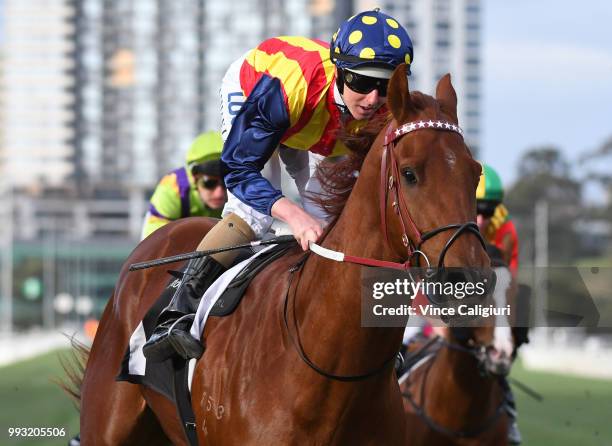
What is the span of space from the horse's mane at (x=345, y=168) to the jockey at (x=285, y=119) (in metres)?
0.09

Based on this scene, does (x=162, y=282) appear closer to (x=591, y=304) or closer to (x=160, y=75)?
(x=591, y=304)

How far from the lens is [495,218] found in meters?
6.99

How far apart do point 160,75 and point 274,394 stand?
345 feet

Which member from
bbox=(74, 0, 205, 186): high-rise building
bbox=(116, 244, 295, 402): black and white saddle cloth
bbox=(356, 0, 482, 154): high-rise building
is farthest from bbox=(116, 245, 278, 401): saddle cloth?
bbox=(356, 0, 482, 154): high-rise building

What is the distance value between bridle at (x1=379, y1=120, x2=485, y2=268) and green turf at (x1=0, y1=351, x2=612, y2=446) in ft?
15.4

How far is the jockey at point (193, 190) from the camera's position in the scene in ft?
20.9

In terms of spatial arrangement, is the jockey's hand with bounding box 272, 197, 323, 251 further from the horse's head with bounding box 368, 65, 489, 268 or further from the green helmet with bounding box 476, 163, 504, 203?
the green helmet with bounding box 476, 163, 504, 203

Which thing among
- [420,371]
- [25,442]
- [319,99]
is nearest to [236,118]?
[319,99]

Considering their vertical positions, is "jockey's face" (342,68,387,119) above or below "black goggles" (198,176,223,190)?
above

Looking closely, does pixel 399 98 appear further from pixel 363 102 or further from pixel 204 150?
pixel 204 150

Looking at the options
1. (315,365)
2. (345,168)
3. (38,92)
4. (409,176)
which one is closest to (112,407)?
(315,365)

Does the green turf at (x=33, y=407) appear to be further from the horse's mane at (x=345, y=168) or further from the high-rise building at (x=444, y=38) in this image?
the high-rise building at (x=444, y=38)

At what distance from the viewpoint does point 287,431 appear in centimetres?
357

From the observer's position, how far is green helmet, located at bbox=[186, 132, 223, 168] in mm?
6461
